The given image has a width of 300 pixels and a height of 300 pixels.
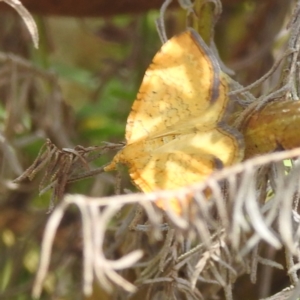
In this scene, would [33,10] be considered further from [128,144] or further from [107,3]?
[128,144]

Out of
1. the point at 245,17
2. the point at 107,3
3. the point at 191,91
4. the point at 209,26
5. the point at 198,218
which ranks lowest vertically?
the point at 198,218

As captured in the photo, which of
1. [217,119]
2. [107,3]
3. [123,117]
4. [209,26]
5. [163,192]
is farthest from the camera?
[123,117]

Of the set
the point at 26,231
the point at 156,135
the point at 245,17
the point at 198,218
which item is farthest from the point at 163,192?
the point at 245,17

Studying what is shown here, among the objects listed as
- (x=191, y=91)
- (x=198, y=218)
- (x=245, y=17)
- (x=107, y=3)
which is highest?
(x=245, y=17)

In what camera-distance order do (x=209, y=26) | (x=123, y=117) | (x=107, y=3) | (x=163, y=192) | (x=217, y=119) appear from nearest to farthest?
(x=163, y=192) < (x=217, y=119) < (x=209, y=26) < (x=107, y=3) < (x=123, y=117)

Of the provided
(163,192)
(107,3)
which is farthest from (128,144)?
(107,3)

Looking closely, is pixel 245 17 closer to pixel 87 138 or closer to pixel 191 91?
pixel 87 138

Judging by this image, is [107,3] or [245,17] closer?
[107,3]

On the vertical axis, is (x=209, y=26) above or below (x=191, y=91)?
above

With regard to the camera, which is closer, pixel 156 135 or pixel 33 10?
pixel 156 135
